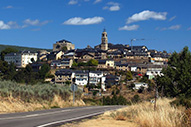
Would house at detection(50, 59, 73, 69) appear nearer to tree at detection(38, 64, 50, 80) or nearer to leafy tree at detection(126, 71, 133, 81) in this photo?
tree at detection(38, 64, 50, 80)

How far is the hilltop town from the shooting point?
321 feet

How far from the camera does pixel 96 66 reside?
11094cm

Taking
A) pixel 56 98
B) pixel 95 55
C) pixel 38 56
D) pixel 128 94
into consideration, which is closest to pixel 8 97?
pixel 56 98

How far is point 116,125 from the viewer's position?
1166 centimetres

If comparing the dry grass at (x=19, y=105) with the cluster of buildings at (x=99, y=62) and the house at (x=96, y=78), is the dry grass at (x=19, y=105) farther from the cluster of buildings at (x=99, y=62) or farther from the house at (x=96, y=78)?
the house at (x=96, y=78)

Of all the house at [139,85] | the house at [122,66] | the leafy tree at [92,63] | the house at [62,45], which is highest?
the house at [62,45]

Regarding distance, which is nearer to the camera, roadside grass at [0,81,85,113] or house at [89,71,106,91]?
roadside grass at [0,81,85,113]

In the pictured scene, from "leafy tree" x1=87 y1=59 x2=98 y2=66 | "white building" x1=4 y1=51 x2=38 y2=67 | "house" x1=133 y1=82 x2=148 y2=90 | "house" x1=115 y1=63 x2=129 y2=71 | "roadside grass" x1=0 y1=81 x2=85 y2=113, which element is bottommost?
"house" x1=133 y1=82 x2=148 y2=90

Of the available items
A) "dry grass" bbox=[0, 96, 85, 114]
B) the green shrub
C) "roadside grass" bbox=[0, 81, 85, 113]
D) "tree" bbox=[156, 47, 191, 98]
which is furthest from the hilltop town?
"dry grass" bbox=[0, 96, 85, 114]

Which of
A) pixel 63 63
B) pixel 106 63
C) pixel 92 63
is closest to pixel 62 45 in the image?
pixel 63 63

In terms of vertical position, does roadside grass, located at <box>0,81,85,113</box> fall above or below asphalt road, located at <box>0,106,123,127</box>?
above

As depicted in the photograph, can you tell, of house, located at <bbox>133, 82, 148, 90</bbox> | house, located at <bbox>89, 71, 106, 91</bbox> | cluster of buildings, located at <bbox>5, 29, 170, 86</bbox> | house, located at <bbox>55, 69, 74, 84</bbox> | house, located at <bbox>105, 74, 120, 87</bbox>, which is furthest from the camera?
house, located at <bbox>55, 69, 74, 84</bbox>

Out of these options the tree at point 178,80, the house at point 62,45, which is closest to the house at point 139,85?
the tree at point 178,80

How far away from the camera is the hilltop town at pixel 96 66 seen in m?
97.8
